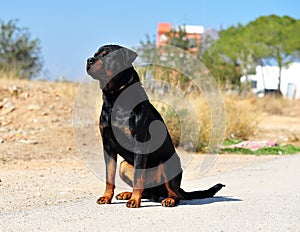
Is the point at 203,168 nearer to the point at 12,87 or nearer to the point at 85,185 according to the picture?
the point at 85,185

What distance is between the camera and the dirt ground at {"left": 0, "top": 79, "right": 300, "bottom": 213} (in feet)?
27.0

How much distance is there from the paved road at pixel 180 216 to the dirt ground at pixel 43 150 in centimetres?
83

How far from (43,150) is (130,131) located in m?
7.68

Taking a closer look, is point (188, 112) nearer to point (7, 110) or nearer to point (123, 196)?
point (7, 110)

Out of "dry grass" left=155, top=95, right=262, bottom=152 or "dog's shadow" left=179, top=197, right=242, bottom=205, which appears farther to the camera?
"dry grass" left=155, top=95, right=262, bottom=152

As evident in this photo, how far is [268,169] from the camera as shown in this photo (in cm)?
1106

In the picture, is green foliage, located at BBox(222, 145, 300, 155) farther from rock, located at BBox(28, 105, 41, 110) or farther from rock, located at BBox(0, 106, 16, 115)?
rock, located at BBox(0, 106, 16, 115)

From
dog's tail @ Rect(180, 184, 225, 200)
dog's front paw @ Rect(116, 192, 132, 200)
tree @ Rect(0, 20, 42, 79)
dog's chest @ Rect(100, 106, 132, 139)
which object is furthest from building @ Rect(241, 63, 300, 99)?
dog's chest @ Rect(100, 106, 132, 139)

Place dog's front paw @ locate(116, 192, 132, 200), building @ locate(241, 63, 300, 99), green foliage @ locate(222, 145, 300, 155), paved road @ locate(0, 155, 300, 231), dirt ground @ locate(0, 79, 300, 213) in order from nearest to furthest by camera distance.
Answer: paved road @ locate(0, 155, 300, 231), dog's front paw @ locate(116, 192, 132, 200), dirt ground @ locate(0, 79, 300, 213), green foliage @ locate(222, 145, 300, 155), building @ locate(241, 63, 300, 99)

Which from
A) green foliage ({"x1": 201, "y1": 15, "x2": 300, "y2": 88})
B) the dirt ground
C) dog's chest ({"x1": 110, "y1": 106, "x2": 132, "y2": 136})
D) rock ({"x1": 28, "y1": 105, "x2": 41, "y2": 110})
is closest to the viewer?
dog's chest ({"x1": 110, "y1": 106, "x2": 132, "y2": 136})

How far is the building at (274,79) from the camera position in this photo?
48812 millimetres

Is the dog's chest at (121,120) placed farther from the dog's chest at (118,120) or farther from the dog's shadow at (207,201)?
the dog's shadow at (207,201)

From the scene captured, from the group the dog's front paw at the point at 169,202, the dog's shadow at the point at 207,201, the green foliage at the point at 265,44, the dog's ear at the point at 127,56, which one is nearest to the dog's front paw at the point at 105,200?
the dog's front paw at the point at 169,202

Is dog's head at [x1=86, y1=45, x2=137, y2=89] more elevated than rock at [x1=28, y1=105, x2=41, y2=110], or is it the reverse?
dog's head at [x1=86, y1=45, x2=137, y2=89]
